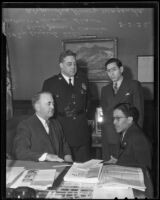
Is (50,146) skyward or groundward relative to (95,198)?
skyward

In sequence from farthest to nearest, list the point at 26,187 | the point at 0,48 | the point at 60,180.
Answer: the point at 0,48, the point at 60,180, the point at 26,187

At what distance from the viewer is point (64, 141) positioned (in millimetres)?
1556

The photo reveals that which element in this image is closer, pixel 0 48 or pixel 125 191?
pixel 125 191

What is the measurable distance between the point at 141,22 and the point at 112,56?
0.24 m

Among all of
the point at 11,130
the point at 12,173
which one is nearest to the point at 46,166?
the point at 12,173

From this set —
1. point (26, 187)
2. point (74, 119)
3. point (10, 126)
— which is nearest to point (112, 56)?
point (74, 119)

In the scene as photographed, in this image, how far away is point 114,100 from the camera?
1.55 metres

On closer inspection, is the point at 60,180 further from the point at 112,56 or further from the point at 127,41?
the point at 127,41

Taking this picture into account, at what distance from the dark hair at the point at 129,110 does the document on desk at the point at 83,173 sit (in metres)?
0.31

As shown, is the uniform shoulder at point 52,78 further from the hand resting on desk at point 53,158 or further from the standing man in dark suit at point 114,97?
the hand resting on desk at point 53,158

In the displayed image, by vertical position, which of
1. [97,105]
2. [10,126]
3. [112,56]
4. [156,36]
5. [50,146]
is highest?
[156,36]

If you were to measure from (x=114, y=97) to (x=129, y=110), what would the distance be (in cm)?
11

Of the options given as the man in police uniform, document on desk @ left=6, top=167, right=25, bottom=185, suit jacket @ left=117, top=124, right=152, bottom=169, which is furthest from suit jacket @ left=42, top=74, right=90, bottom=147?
document on desk @ left=6, top=167, right=25, bottom=185

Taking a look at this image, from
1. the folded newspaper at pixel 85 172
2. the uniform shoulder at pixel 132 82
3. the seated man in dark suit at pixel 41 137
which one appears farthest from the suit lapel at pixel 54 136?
the uniform shoulder at pixel 132 82
